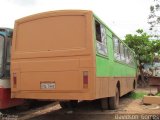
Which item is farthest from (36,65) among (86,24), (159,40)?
(159,40)

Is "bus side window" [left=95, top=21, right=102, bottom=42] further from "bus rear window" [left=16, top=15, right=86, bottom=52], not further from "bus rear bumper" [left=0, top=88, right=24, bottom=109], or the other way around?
"bus rear bumper" [left=0, top=88, right=24, bottom=109]

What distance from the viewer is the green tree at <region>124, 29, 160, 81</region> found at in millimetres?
30375

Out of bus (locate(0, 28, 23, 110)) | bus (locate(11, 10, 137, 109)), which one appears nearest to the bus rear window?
bus (locate(11, 10, 137, 109))

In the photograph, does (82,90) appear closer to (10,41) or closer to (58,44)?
(58,44)

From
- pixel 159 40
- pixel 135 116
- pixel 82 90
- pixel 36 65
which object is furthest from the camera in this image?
pixel 159 40

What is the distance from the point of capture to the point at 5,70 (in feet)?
35.4

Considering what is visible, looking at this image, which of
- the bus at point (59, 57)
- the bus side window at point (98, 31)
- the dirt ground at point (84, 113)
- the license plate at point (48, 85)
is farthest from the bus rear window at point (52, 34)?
the dirt ground at point (84, 113)

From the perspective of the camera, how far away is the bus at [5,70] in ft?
34.5

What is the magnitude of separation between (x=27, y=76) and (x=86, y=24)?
2.24 meters

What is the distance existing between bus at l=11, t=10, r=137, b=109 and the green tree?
2012 cm

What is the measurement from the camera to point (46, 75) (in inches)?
385

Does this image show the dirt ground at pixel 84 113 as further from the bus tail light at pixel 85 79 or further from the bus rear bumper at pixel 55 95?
the bus tail light at pixel 85 79

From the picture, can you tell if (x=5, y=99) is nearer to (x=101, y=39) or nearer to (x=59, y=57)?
(x=59, y=57)

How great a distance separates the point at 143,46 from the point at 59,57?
21.9 meters
